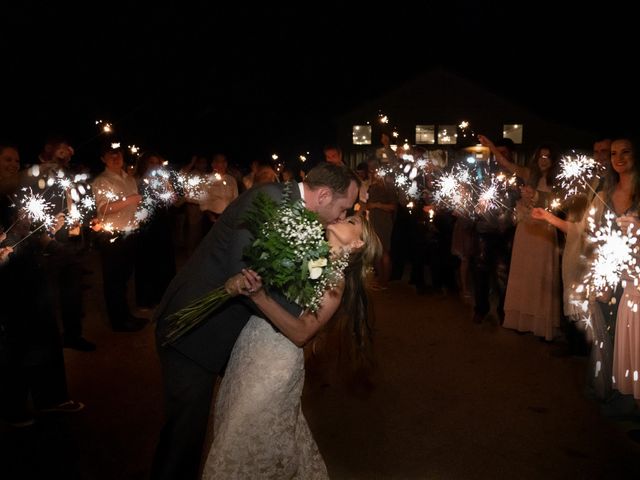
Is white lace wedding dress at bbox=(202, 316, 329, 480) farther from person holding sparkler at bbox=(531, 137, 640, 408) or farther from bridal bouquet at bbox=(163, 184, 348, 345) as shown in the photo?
person holding sparkler at bbox=(531, 137, 640, 408)

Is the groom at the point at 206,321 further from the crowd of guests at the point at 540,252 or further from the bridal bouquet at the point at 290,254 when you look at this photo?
the crowd of guests at the point at 540,252

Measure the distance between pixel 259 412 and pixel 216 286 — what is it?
76 centimetres

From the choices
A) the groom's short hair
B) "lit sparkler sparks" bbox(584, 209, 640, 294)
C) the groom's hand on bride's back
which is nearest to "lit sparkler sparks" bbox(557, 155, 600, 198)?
"lit sparkler sparks" bbox(584, 209, 640, 294)

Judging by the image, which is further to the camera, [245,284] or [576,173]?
[576,173]

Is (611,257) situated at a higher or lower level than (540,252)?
higher

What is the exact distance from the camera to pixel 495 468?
4.58m

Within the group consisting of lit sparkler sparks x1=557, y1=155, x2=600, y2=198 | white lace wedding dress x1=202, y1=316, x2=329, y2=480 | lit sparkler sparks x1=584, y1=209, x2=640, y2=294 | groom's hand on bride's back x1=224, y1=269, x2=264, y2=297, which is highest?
lit sparkler sparks x1=557, y1=155, x2=600, y2=198

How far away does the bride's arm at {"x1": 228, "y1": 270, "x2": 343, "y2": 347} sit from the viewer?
3113 millimetres

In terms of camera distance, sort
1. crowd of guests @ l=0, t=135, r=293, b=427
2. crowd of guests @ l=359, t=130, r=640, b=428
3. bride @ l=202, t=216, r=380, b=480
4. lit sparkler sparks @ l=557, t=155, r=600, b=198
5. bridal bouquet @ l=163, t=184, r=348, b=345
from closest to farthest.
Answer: bridal bouquet @ l=163, t=184, r=348, b=345
bride @ l=202, t=216, r=380, b=480
crowd of guests @ l=0, t=135, r=293, b=427
crowd of guests @ l=359, t=130, r=640, b=428
lit sparkler sparks @ l=557, t=155, r=600, b=198

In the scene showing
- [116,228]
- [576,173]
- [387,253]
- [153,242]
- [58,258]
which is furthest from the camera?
[387,253]

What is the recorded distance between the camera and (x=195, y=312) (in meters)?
3.38

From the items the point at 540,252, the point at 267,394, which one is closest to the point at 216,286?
the point at 267,394

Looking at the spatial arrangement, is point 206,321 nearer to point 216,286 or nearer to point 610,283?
point 216,286

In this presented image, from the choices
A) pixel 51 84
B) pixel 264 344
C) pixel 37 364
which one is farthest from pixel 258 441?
pixel 51 84
